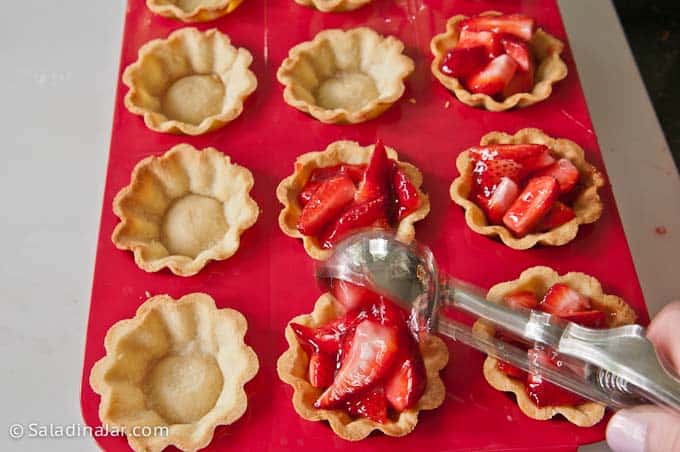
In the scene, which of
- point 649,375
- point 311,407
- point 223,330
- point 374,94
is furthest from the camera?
point 374,94

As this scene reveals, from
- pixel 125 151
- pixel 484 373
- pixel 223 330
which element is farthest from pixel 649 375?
pixel 125 151

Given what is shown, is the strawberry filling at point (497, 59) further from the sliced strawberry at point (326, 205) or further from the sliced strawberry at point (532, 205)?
the sliced strawberry at point (326, 205)

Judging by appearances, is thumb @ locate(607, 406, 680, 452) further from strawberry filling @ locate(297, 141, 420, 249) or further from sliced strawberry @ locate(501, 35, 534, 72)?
sliced strawberry @ locate(501, 35, 534, 72)

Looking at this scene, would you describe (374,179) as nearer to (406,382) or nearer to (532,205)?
(532,205)

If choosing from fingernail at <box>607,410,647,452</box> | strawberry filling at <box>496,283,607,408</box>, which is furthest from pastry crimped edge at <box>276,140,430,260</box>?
fingernail at <box>607,410,647,452</box>

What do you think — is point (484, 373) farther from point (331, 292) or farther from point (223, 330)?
point (223, 330)

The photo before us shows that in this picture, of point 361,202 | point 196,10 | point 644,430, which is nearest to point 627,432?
point 644,430
